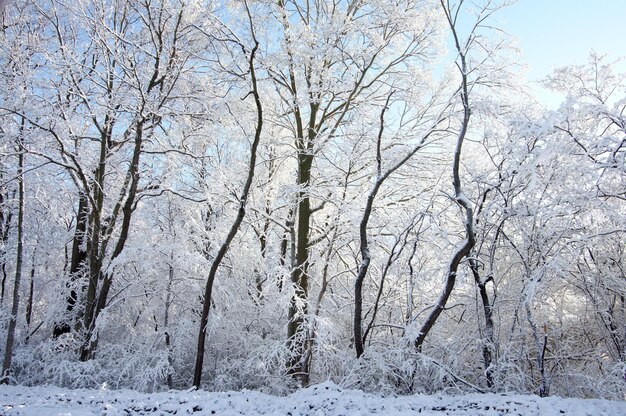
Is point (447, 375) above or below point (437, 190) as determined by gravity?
below

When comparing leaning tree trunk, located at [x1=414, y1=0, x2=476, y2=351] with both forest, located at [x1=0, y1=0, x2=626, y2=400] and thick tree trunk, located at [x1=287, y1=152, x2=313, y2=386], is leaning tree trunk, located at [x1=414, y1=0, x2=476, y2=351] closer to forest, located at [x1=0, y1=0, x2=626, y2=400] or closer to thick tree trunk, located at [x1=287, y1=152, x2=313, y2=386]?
forest, located at [x1=0, y1=0, x2=626, y2=400]

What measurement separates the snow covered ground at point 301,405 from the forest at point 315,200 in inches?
44.4

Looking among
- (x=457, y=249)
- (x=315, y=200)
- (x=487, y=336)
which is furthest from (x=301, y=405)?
(x=315, y=200)

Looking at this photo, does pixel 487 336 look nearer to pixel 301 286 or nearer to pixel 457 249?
pixel 457 249

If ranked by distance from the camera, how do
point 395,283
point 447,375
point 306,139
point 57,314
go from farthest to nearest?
point 57,314
point 306,139
point 395,283
point 447,375

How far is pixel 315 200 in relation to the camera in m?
9.20

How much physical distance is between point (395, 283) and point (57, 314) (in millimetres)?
7120

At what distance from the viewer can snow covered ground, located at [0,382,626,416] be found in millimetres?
4246

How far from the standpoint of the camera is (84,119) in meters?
9.09

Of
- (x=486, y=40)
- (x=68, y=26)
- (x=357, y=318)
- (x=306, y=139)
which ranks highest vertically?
(x=68, y=26)

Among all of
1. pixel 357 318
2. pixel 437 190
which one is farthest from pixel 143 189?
pixel 437 190

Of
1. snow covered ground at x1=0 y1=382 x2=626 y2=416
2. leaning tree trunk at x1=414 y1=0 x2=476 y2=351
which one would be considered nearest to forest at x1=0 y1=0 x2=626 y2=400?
leaning tree trunk at x1=414 y1=0 x2=476 y2=351

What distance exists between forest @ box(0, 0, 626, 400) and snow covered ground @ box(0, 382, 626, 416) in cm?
113

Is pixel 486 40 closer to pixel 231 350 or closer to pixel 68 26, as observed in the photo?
pixel 231 350
